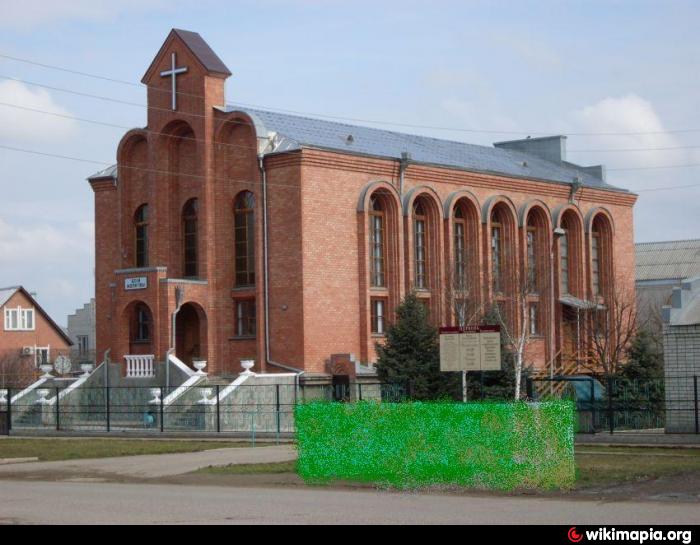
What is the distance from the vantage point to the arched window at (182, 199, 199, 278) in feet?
175

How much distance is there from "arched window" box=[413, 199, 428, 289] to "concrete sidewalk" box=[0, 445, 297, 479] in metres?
23.4

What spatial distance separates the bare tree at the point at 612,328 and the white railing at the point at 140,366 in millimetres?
19330

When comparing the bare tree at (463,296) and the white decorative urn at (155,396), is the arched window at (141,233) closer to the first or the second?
the white decorative urn at (155,396)

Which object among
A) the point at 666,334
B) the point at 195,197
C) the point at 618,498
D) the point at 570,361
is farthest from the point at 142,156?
the point at 618,498

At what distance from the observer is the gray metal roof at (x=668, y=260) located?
3511 inches

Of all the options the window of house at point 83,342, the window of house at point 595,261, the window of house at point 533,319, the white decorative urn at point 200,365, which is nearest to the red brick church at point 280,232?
the window of house at point 533,319

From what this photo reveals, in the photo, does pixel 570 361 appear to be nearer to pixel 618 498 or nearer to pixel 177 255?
pixel 177 255

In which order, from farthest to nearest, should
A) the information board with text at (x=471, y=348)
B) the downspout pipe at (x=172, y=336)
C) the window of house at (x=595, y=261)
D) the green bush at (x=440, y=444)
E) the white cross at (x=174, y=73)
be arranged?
the window of house at (x=595, y=261) < the white cross at (x=174, y=73) < the downspout pipe at (x=172, y=336) < the information board with text at (x=471, y=348) < the green bush at (x=440, y=444)

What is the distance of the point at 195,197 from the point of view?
52688 millimetres

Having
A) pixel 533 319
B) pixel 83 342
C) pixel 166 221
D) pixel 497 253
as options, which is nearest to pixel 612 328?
pixel 533 319

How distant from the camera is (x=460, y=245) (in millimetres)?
56344

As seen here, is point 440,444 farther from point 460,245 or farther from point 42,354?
point 42,354

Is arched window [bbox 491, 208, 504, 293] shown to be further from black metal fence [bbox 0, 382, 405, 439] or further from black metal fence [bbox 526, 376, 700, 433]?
black metal fence [bbox 526, 376, 700, 433]
